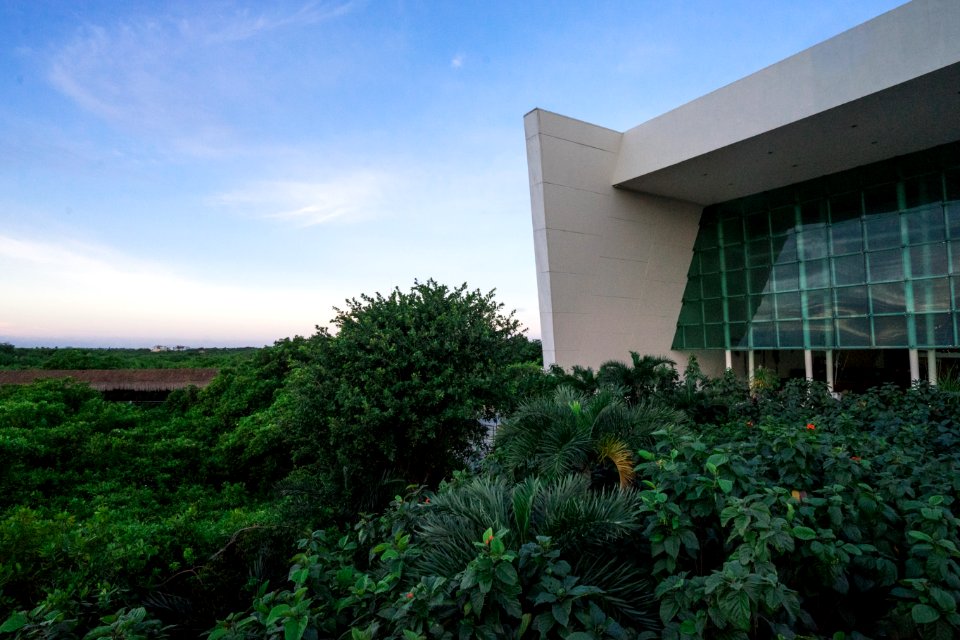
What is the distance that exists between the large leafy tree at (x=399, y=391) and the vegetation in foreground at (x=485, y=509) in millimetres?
48

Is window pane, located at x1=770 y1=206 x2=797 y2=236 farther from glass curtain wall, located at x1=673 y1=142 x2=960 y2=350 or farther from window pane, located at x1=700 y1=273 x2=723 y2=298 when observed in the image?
window pane, located at x1=700 y1=273 x2=723 y2=298

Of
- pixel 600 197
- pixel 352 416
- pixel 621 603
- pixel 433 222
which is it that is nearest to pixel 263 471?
pixel 352 416

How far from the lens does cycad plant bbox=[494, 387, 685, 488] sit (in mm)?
4422

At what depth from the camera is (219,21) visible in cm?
806

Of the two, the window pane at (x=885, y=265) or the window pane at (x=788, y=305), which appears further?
the window pane at (x=788, y=305)

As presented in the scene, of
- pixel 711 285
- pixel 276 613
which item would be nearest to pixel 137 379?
pixel 276 613

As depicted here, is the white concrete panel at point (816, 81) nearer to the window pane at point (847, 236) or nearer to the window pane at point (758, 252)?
the window pane at point (758, 252)

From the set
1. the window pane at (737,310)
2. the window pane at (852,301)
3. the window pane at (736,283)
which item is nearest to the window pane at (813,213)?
the window pane at (852,301)

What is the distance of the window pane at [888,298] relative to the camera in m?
15.1

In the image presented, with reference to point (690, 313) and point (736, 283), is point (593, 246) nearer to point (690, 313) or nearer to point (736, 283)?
point (690, 313)

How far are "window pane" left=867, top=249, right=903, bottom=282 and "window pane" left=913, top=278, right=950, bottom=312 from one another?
0.58 meters

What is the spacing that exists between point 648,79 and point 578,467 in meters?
11.4

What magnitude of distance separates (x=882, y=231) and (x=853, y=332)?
3.30 m

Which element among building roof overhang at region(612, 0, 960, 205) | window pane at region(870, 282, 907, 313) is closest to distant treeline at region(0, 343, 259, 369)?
building roof overhang at region(612, 0, 960, 205)
